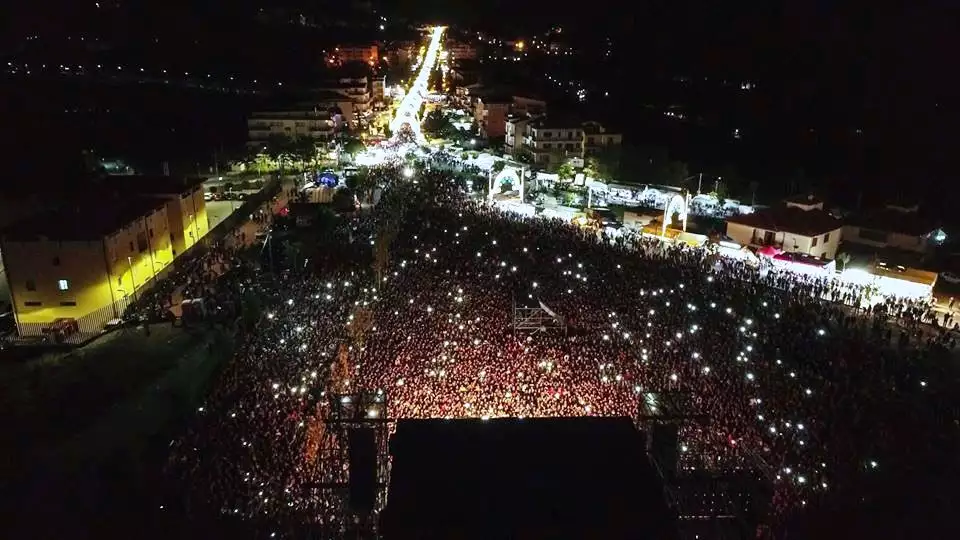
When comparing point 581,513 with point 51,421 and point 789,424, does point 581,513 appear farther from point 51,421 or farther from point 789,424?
point 51,421

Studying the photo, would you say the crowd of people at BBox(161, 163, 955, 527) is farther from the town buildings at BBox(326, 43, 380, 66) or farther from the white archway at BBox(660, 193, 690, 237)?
the town buildings at BBox(326, 43, 380, 66)

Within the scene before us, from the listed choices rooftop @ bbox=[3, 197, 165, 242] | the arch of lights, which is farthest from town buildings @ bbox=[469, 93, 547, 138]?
rooftop @ bbox=[3, 197, 165, 242]

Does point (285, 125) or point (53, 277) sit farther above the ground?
point (285, 125)

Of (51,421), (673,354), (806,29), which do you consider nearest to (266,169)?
(51,421)

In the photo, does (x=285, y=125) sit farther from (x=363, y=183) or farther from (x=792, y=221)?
(x=792, y=221)

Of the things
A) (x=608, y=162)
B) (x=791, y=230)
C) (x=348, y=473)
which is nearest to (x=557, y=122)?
(x=608, y=162)
